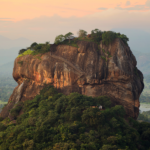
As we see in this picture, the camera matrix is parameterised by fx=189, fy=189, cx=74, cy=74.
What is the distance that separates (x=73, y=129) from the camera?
16.3 metres

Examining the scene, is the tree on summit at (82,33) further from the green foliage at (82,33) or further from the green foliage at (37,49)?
the green foliage at (37,49)

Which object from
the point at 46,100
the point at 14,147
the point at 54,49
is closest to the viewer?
the point at 14,147

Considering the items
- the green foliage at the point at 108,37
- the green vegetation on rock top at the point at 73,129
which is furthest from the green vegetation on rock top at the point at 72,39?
the green vegetation on rock top at the point at 73,129

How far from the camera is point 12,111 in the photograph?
22.5m

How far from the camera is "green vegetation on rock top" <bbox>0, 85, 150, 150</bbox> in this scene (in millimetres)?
15086

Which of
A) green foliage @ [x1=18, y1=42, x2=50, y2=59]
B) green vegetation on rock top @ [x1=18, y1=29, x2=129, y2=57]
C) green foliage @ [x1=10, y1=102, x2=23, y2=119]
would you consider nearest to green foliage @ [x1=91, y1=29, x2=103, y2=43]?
green vegetation on rock top @ [x1=18, y1=29, x2=129, y2=57]

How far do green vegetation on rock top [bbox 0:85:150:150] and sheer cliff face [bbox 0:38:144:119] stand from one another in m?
2.67

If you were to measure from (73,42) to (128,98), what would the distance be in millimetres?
10161

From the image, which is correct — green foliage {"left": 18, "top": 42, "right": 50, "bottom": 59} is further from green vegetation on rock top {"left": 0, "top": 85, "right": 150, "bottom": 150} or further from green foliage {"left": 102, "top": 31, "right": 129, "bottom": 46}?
green foliage {"left": 102, "top": 31, "right": 129, "bottom": 46}

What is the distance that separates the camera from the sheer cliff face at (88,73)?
919 inches

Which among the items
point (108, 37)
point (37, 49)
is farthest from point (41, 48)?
point (108, 37)

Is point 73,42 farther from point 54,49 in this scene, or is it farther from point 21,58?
point 21,58

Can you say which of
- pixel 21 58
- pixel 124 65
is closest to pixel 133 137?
pixel 124 65

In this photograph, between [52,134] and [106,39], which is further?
[106,39]
